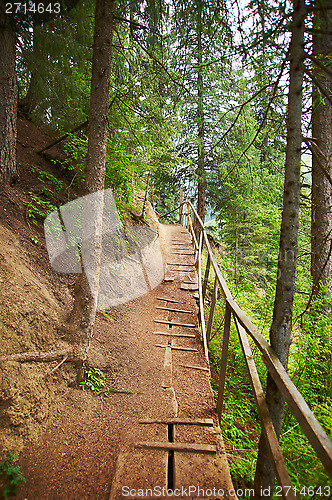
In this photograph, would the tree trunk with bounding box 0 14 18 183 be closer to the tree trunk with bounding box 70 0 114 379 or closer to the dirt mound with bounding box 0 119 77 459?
the dirt mound with bounding box 0 119 77 459

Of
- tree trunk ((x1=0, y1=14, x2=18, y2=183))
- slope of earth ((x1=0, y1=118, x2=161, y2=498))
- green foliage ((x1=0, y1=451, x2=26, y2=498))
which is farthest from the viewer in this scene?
→ tree trunk ((x1=0, y1=14, x2=18, y2=183))

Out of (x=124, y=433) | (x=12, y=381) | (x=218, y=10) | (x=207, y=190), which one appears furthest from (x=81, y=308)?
(x=207, y=190)

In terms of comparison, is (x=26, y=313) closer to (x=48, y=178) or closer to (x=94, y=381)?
(x=94, y=381)

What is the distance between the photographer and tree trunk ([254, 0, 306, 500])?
1.85 metres

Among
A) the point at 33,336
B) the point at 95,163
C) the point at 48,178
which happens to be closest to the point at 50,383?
the point at 33,336

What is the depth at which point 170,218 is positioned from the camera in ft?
55.5

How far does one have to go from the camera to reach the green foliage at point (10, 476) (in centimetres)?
165

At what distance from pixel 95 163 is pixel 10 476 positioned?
2948 mm

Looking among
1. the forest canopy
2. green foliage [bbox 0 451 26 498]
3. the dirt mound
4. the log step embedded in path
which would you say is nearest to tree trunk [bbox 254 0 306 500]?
the forest canopy

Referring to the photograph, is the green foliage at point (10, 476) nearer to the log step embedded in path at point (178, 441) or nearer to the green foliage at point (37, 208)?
the log step embedded in path at point (178, 441)

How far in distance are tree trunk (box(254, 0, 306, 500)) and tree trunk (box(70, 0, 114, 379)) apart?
2.00 m

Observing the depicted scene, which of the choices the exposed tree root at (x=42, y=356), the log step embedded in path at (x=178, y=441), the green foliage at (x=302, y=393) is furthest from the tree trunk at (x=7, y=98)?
the green foliage at (x=302, y=393)

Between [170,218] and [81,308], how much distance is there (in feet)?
47.3

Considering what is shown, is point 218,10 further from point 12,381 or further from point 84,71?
point 12,381
